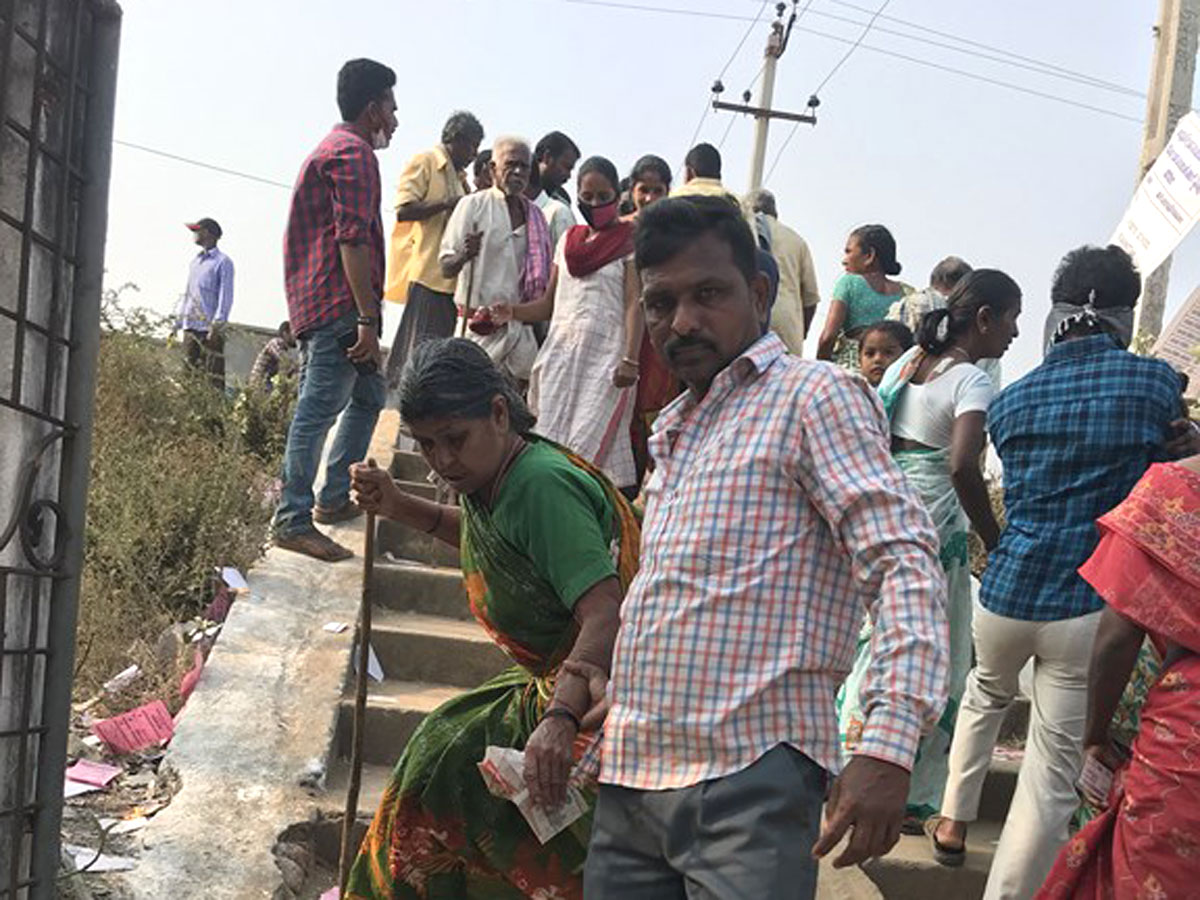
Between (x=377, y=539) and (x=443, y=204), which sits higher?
(x=443, y=204)

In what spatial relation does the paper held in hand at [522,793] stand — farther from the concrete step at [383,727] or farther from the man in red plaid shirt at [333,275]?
the man in red plaid shirt at [333,275]

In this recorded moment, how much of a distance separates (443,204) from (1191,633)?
4.94m

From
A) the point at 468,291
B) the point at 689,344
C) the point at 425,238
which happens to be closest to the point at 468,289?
the point at 468,291

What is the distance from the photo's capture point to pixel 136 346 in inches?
332

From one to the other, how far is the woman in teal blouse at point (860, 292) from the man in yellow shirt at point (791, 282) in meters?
0.15

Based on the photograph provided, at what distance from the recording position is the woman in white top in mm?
3857

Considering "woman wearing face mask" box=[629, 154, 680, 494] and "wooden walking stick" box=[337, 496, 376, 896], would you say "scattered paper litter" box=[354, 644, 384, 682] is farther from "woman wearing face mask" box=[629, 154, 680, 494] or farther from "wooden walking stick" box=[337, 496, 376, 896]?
"wooden walking stick" box=[337, 496, 376, 896]

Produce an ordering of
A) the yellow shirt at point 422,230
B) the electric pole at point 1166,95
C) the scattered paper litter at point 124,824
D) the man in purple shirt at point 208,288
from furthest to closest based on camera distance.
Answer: the man in purple shirt at point 208,288 → the electric pole at point 1166,95 → the yellow shirt at point 422,230 → the scattered paper litter at point 124,824

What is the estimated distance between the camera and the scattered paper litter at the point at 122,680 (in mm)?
4605

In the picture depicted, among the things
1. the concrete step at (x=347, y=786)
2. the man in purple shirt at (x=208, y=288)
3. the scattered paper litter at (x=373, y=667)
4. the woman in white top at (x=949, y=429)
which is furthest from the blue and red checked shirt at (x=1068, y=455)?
the man in purple shirt at (x=208, y=288)

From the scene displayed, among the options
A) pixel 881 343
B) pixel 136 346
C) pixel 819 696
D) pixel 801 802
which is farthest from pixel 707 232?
pixel 136 346

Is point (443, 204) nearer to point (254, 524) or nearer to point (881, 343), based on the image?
point (254, 524)

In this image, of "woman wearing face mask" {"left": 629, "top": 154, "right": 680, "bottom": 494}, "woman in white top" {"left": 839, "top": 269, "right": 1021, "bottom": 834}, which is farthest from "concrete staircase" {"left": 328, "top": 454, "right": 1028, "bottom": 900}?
"woman wearing face mask" {"left": 629, "top": 154, "right": 680, "bottom": 494}

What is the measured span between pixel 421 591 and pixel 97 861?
2326 mm
